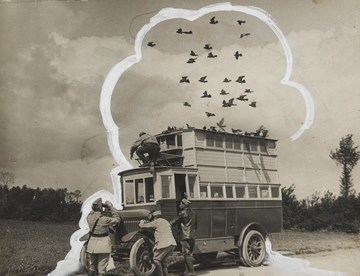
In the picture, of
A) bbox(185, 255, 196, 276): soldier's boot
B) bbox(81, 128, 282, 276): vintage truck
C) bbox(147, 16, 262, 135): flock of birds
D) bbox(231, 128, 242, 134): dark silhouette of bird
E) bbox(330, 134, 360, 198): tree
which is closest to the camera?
bbox(185, 255, 196, 276): soldier's boot

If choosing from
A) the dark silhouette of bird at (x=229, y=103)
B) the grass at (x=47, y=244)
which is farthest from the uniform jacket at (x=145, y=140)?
the grass at (x=47, y=244)

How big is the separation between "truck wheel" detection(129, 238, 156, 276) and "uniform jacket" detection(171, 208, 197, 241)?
0.62 metres

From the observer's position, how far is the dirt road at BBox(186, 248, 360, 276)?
23.4ft

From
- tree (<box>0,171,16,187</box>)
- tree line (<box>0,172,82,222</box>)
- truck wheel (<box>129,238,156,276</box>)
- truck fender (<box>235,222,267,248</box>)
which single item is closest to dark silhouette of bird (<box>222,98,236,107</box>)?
truck fender (<box>235,222,267,248</box>)

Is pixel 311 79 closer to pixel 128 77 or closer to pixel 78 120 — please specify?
pixel 128 77

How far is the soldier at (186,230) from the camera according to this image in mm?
6719

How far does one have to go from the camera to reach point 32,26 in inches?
341

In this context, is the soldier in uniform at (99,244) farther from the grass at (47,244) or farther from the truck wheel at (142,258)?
the grass at (47,244)

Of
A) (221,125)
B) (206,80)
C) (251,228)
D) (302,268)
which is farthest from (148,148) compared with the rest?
(302,268)

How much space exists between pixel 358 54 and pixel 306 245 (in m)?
4.58

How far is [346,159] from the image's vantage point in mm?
8055

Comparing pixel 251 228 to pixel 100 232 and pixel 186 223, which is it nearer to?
pixel 186 223

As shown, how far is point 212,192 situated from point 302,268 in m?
2.42

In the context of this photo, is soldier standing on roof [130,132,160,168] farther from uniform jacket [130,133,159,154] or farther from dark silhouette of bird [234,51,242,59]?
dark silhouette of bird [234,51,242,59]
